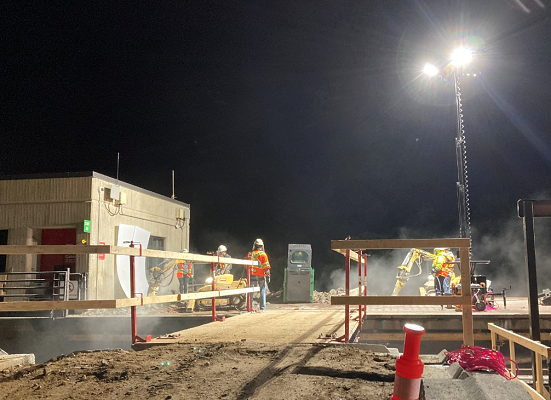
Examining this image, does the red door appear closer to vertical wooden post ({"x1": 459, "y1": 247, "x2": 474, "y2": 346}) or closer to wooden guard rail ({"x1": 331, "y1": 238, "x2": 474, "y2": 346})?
wooden guard rail ({"x1": 331, "y1": 238, "x2": 474, "y2": 346})

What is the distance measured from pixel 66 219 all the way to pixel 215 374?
14.2 m

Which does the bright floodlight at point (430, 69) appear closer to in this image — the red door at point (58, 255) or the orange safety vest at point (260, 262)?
the orange safety vest at point (260, 262)

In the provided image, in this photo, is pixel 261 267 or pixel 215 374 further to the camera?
pixel 261 267

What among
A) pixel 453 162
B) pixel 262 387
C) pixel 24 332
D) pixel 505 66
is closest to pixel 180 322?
pixel 24 332

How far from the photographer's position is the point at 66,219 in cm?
1620

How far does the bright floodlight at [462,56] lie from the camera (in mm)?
17828

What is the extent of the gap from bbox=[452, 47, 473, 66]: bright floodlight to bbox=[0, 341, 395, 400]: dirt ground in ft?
53.2

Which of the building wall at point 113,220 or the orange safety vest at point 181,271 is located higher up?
the building wall at point 113,220

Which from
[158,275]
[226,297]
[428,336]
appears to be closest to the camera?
[428,336]

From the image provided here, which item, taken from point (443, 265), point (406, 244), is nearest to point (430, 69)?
point (443, 265)

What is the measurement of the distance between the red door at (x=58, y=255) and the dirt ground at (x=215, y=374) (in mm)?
12819

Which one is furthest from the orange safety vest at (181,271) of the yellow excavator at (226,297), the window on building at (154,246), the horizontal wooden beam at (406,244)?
the horizontal wooden beam at (406,244)

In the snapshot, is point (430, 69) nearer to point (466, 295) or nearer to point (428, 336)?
point (428, 336)

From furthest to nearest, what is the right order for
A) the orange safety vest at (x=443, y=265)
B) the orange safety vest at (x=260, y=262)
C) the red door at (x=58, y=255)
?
1. the red door at (x=58, y=255)
2. the orange safety vest at (x=443, y=265)
3. the orange safety vest at (x=260, y=262)
